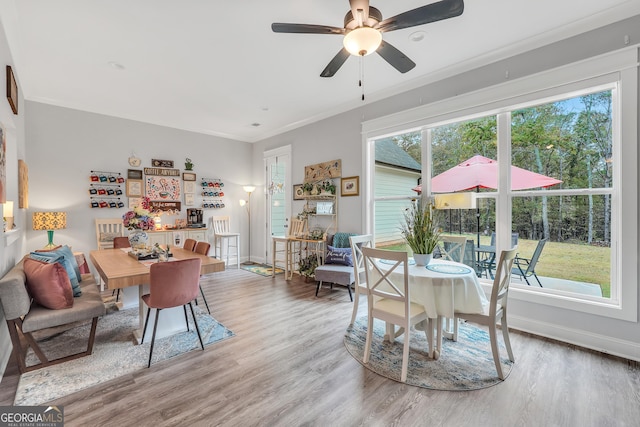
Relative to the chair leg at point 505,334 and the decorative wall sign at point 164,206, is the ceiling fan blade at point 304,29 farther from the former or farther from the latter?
the decorative wall sign at point 164,206

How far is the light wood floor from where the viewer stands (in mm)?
Answer: 1758

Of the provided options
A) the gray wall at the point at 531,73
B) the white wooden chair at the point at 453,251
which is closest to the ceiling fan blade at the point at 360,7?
the gray wall at the point at 531,73

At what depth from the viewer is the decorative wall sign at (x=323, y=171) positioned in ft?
16.1

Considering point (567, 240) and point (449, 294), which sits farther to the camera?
point (567, 240)

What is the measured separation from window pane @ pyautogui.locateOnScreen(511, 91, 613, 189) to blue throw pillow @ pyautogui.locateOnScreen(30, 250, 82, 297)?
4709 mm

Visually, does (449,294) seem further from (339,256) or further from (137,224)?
(137,224)

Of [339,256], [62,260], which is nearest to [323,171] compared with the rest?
[339,256]

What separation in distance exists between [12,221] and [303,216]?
380cm

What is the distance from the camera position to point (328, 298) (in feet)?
13.3

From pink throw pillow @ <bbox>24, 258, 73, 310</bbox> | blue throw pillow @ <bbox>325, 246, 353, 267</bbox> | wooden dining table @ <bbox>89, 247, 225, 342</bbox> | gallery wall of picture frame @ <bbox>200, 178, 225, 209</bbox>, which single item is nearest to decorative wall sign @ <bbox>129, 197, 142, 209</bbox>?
gallery wall of picture frame @ <bbox>200, 178, 225, 209</bbox>

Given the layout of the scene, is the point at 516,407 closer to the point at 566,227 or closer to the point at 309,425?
the point at 309,425

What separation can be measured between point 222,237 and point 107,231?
2001mm

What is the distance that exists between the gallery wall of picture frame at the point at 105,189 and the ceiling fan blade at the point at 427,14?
5.15 metres

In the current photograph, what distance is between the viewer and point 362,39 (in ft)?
6.50
